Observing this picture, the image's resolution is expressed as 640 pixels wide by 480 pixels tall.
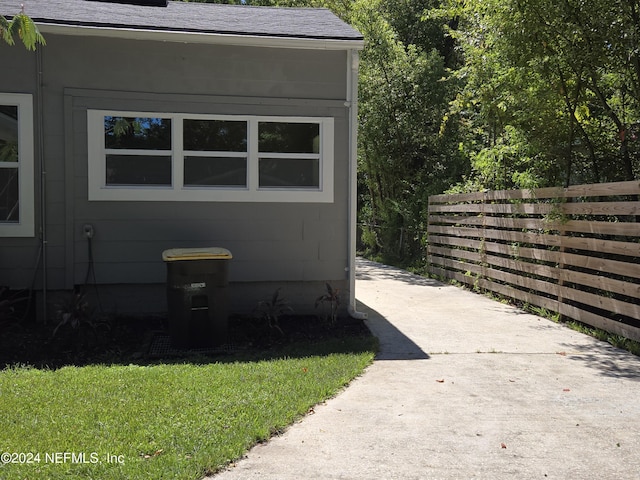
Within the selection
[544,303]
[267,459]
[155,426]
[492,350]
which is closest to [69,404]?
[155,426]

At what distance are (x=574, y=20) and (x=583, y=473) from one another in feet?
18.2

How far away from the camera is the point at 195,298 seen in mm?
6328

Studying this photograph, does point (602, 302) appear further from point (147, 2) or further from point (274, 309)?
point (147, 2)

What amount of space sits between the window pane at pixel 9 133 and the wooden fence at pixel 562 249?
709cm

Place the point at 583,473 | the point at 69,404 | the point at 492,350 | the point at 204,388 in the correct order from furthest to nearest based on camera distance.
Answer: the point at 492,350, the point at 204,388, the point at 69,404, the point at 583,473

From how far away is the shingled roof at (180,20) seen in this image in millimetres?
7164

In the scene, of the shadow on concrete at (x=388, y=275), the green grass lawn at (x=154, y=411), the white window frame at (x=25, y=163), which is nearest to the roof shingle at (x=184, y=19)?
the white window frame at (x=25, y=163)

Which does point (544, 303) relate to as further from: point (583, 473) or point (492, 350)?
point (583, 473)

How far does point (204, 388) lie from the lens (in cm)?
479

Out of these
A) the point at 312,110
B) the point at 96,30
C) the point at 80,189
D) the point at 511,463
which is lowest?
the point at 511,463

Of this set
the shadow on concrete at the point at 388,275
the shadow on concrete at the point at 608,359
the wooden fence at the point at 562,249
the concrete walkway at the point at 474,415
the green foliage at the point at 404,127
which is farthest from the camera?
the green foliage at the point at 404,127

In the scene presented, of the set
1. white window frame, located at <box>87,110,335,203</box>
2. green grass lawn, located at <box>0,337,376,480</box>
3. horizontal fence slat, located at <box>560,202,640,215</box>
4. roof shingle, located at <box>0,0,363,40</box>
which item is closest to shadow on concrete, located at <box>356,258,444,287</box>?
horizontal fence slat, located at <box>560,202,640,215</box>

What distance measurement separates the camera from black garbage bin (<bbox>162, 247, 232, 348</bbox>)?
20.7ft

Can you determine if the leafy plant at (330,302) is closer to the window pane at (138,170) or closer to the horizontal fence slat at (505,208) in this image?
the window pane at (138,170)
